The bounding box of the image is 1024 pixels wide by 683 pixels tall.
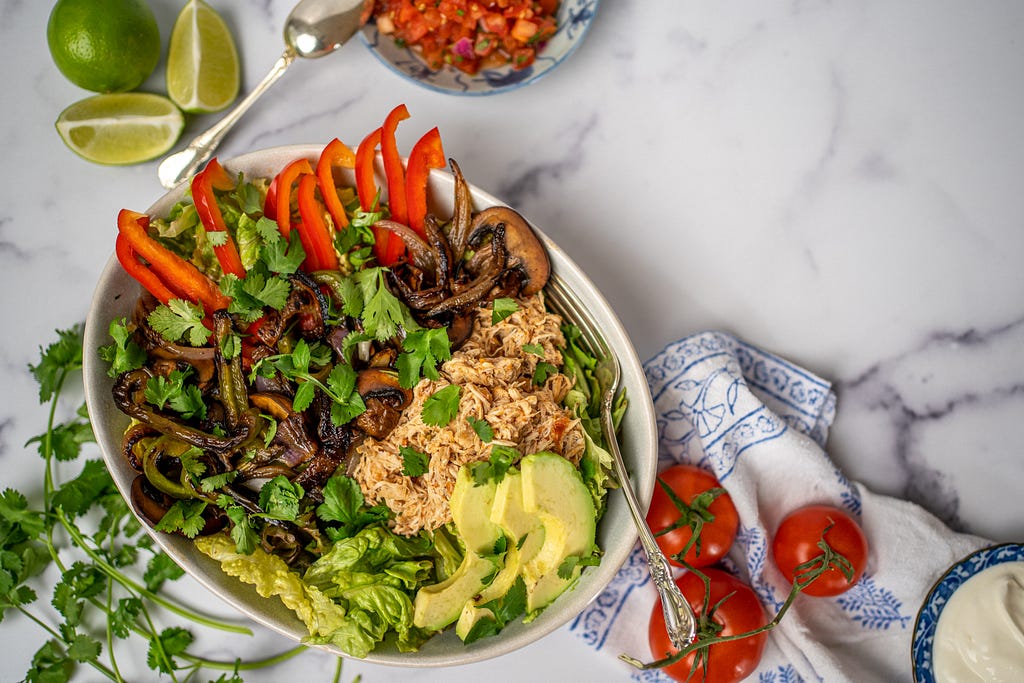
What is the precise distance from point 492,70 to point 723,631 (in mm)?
2647

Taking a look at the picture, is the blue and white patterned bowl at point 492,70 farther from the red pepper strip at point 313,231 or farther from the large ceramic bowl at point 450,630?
the red pepper strip at point 313,231

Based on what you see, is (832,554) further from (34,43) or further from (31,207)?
(34,43)

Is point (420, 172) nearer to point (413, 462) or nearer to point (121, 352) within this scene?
point (413, 462)

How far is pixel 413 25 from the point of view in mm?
3486

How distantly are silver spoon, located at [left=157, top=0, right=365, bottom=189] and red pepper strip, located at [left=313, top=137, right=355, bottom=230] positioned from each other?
576mm

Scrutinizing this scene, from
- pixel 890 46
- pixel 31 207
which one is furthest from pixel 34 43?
pixel 890 46

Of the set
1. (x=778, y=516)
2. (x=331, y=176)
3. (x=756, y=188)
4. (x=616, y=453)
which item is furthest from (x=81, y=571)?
(x=756, y=188)

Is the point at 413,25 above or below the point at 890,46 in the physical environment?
above

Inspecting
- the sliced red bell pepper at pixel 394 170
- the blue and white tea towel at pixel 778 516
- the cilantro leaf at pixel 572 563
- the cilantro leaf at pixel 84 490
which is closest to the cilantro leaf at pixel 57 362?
the cilantro leaf at pixel 84 490

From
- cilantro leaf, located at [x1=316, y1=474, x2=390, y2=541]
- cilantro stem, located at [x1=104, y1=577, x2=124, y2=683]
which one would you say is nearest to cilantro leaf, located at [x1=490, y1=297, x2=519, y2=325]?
cilantro leaf, located at [x1=316, y1=474, x2=390, y2=541]

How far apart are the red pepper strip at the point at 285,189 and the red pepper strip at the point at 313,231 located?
36 millimetres

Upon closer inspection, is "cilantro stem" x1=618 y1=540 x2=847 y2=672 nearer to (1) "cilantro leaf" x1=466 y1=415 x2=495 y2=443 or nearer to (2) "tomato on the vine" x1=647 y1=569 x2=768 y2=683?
(2) "tomato on the vine" x1=647 y1=569 x2=768 y2=683

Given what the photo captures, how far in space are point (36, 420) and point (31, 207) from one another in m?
0.99

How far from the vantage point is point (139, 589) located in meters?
3.49
